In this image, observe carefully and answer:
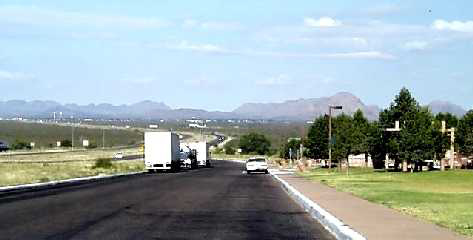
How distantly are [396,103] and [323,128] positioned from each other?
1848 centimetres

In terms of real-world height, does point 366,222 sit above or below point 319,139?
below

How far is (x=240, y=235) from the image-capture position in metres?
17.3

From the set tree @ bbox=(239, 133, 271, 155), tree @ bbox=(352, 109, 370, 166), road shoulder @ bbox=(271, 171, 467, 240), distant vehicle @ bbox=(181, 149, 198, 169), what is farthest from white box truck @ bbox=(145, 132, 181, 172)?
tree @ bbox=(239, 133, 271, 155)

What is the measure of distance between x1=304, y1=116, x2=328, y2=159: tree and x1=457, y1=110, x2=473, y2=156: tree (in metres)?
13.4

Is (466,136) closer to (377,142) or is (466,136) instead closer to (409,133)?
(377,142)

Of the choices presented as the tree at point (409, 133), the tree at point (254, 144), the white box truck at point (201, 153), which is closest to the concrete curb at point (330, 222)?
the tree at point (409, 133)

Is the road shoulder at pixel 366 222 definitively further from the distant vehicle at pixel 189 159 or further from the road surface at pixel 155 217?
the distant vehicle at pixel 189 159

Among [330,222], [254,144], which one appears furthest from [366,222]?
[254,144]

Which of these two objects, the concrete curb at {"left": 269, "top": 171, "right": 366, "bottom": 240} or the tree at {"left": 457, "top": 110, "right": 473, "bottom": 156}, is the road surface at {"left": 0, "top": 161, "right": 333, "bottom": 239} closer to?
the concrete curb at {"left": 269, "top": 171, "right": 366, "bottom": 240}

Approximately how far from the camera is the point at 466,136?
→ 77.4 metres

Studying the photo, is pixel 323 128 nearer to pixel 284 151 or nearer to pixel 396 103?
pixel 396 103

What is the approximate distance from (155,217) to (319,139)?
6687 centimetres

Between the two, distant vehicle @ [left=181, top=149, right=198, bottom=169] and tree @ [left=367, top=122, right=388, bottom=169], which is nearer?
tree @ [left=367, top=122, right=388, bottom=169]

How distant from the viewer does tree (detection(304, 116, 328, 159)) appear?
87125 millimetres
